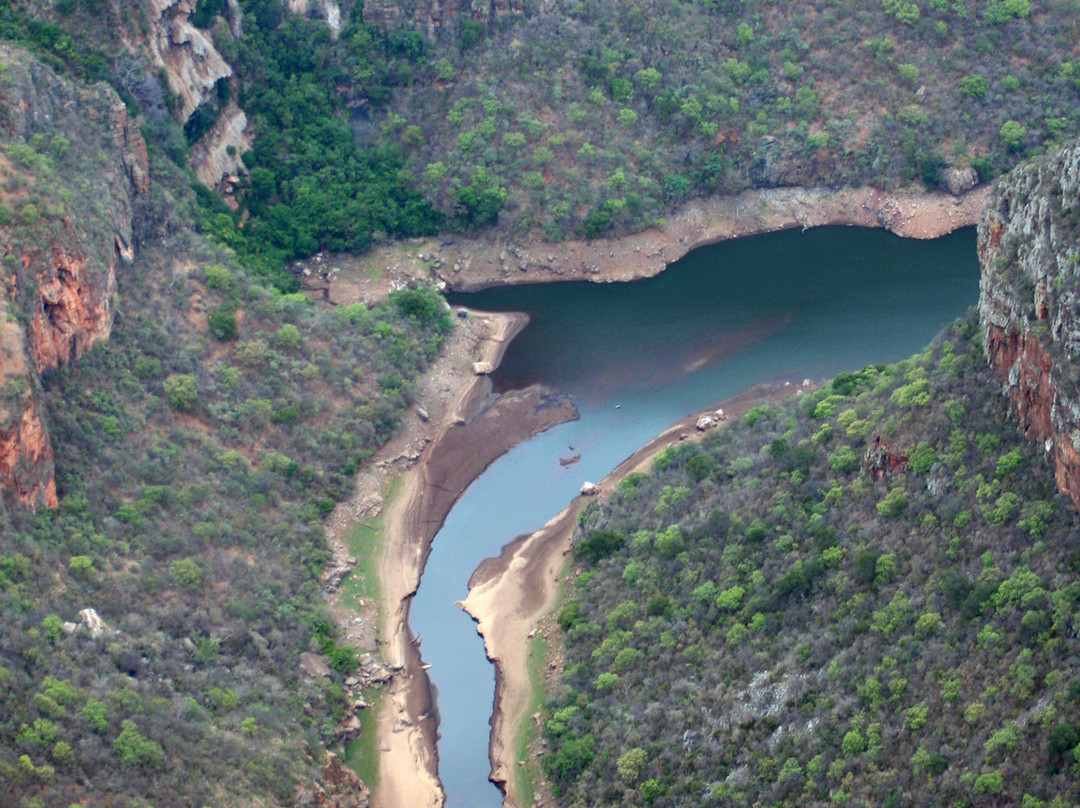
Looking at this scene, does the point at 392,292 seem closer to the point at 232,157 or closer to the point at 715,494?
the point at 232,157

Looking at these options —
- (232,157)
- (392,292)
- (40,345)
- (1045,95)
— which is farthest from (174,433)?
(1045,95)

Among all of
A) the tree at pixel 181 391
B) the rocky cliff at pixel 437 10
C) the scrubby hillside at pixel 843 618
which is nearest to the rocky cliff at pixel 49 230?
the tree at pixel 181 391

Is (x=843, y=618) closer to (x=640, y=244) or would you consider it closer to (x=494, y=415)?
(x=494, y=415)

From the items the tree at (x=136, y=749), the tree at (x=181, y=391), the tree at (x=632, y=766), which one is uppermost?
the tree at (x=181, y=391)

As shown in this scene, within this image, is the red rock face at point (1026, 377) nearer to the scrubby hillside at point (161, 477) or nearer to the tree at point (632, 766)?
the tree at point (632, 766)

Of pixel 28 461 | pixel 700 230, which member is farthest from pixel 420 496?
pixel 700 230

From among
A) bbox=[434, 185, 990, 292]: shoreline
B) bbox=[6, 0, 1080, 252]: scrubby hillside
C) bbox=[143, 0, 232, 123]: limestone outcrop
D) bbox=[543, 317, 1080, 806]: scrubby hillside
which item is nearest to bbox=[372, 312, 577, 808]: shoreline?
bbox=[434, 185, 990, 292]: shoreline

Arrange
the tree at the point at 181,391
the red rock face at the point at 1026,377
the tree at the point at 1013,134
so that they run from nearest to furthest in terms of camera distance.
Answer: the red rock face at the point at 1026,377
the tree at the point at 181,391
the tree at the point at 1013,134
